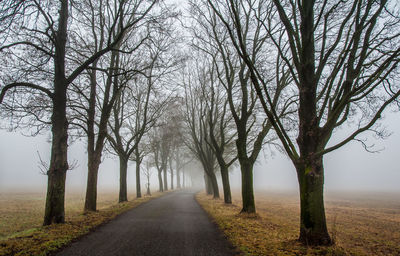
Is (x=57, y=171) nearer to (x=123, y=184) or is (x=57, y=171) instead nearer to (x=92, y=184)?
(x=92, y=184)

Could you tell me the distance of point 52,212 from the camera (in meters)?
8.28

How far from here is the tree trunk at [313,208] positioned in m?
6.00

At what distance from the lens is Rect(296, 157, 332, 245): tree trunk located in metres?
6.00

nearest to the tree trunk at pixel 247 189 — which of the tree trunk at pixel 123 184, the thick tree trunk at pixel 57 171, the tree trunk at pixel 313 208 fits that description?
the tree trunk at pixel 313 208

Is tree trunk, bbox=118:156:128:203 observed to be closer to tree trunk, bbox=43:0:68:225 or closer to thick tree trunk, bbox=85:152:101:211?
thick tree trunk, bbox=85:152:101:211

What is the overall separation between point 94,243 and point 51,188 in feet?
11.9

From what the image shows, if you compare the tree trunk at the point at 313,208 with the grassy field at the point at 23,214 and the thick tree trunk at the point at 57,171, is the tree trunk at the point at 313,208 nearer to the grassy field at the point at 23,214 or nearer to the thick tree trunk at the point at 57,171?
the thick tree trunk at the point at 57,171

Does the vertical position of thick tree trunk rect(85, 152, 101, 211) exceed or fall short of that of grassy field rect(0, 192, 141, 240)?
it exceeds it

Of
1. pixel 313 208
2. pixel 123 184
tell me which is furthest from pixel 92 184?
pixel 313 208

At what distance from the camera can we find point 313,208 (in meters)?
6.09

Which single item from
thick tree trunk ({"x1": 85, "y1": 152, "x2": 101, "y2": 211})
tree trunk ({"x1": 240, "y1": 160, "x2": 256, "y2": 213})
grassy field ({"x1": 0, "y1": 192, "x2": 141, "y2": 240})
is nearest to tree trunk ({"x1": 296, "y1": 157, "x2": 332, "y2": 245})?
tree trunk ({"x1": 240, "y1": 160, "x2": 256, "y2": 213})

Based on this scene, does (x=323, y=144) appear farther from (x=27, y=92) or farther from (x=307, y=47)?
(x=27, y=92)

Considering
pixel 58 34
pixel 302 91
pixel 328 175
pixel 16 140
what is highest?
pixel 16 140

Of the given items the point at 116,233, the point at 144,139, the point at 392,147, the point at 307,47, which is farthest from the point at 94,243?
the point at 392,147
